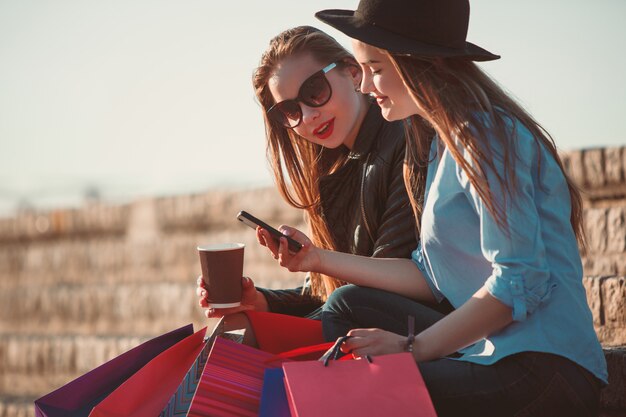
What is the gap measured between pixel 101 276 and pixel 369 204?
745cm

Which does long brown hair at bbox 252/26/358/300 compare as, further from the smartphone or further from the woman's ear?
the smartphone

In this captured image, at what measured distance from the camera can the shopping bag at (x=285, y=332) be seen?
2.68 metres

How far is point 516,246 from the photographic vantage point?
2.04 meters

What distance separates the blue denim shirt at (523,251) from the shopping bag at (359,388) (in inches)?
10.1

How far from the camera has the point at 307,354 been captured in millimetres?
2428

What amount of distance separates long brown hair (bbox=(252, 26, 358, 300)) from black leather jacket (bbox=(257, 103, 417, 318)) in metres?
0.04

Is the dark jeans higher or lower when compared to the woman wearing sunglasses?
lower

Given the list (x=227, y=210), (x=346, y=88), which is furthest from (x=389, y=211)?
(x=227, y=210)

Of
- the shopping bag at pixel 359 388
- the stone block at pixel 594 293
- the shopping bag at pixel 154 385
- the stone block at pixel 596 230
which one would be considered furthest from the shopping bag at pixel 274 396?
the stone block at pixel 596 230

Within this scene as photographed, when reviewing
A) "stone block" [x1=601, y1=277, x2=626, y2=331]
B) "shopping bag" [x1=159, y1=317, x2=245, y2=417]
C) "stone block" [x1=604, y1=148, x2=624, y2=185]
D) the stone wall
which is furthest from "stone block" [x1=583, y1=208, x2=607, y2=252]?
the stone wall

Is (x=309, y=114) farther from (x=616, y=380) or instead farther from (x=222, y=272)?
(x=616, y=380)

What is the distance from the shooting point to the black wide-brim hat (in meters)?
2.23


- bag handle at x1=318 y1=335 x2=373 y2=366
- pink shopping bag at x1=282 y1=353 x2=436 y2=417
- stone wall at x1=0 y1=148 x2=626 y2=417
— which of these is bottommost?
stone wall at x1=0 y1=148 x2=626 y2=417

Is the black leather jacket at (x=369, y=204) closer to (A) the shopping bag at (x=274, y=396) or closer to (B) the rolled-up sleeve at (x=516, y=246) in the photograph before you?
(B) the rolled-up sleeve at (x=516, y=246)
